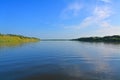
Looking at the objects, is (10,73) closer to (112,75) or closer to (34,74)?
(34,74)

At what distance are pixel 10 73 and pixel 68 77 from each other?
167 inches

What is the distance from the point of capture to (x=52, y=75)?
1407cm

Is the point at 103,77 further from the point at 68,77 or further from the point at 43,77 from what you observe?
the point at 43,77

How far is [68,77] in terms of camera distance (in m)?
13.4

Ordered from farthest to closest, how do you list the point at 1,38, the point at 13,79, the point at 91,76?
the point at 1,38
the point at 91,76
the point at 13,79

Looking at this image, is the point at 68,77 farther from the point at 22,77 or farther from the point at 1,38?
the point at 1,38

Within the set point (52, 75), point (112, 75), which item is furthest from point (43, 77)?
point (112, 75)

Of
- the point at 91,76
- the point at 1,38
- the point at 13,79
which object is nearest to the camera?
the point at 13,79

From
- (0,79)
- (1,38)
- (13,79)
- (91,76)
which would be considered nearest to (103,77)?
(91,76)

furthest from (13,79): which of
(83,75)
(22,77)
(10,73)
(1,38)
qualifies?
(1,38)

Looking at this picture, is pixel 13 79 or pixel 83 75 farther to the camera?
pixel 83 75

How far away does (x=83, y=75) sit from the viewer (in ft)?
46.1

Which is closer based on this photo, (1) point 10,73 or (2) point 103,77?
(2) point 103,77

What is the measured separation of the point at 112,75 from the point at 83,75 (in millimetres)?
1971
